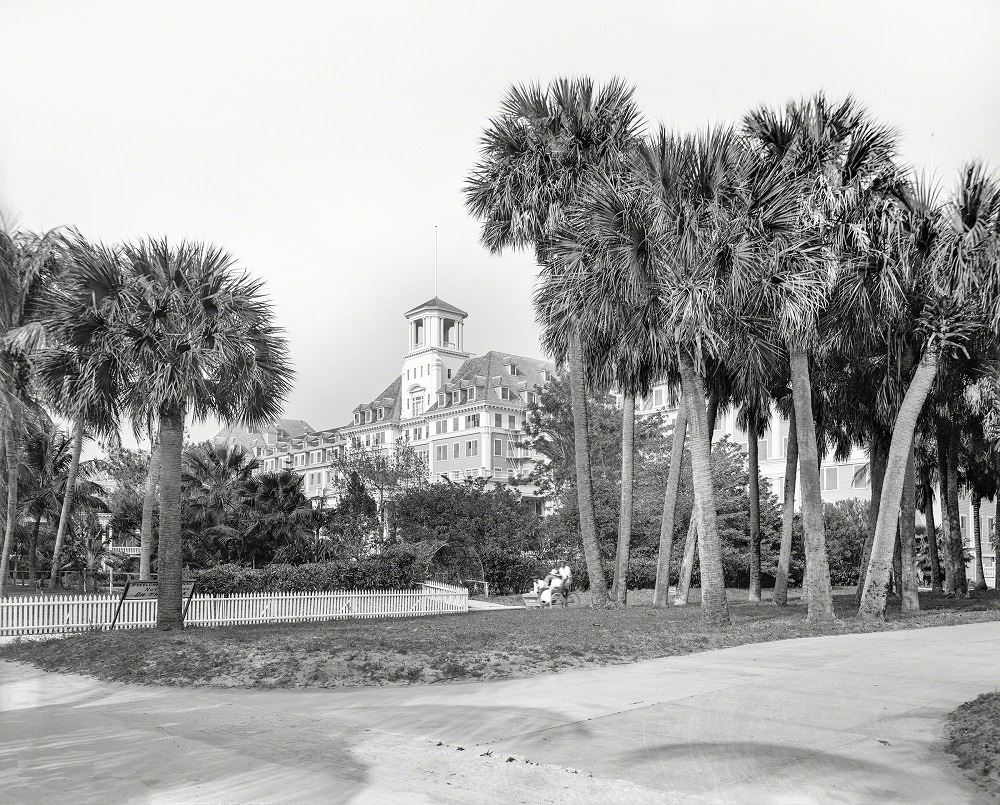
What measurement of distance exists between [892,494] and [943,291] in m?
4.43

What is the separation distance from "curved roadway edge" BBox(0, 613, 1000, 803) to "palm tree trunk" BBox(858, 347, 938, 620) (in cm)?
710

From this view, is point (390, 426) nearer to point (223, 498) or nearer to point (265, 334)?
point (223, 498)

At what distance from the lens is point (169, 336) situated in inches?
737

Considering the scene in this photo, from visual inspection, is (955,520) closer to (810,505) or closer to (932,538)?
(932,538)

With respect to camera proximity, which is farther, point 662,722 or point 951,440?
point 951,440

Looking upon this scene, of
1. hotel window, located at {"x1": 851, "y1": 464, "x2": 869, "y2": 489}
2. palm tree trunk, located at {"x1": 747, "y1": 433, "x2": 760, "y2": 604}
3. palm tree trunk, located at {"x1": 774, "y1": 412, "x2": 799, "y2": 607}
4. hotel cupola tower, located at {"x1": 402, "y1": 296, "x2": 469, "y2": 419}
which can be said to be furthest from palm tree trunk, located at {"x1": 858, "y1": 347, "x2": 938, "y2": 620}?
hotel cupola tower, located at {"x1": 402, "y1": 296, "x2": 469, "y2": 419}

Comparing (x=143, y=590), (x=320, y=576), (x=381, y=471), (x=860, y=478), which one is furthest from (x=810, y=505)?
(x=860, y=478)

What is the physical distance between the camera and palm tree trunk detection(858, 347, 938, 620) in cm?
2081

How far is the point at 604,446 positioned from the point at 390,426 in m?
48.1

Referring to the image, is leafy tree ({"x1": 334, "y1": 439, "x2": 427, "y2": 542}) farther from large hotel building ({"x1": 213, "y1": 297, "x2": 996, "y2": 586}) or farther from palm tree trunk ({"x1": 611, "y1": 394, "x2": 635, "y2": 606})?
palm tree trunk ({"x1": 611, "y1": 394, "x2": 635, "y2": 606})

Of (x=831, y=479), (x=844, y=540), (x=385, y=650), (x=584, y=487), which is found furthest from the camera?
(x=831, y=479)

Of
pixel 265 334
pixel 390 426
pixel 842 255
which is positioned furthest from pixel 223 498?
pixel 390 426

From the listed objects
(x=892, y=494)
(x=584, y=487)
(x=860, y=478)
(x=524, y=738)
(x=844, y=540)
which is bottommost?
(x=524, y=738)

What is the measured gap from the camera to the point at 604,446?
53750 millimetres
